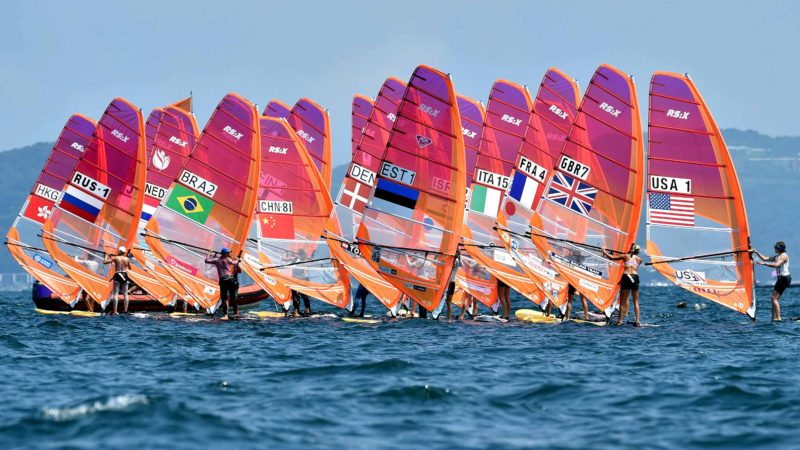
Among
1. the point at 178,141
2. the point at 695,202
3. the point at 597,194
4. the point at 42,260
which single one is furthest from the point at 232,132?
the point at 695,202

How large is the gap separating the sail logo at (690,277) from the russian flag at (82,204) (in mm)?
14079

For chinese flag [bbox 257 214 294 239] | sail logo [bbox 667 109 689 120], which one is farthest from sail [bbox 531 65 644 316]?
chinese flag [bbox 257 214 294 239]

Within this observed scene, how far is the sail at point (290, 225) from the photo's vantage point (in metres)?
28.3

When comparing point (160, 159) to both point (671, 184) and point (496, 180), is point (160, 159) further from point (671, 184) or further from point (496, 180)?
point (671, 184)

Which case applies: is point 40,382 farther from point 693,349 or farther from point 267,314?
point 267,314

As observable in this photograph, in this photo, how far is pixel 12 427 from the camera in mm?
12422

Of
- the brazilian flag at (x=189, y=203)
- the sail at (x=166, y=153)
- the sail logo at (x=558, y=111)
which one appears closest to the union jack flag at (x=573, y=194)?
the sail logo at (x=558, y=111)

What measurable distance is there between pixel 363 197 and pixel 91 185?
22.5 feet

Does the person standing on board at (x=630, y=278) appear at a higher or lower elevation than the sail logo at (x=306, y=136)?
lower

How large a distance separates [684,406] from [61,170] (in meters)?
23.8

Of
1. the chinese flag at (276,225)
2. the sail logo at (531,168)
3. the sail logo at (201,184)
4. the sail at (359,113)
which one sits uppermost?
the sail at (359,113)

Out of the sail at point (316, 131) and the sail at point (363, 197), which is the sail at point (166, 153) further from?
the sail at point (363, 197)

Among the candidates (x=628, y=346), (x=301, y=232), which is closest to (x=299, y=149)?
(x=301, y=232)

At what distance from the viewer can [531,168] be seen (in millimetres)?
28719
